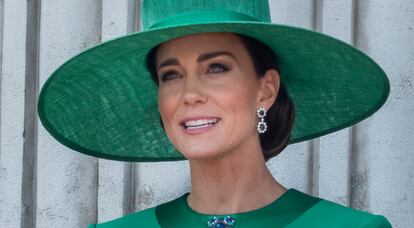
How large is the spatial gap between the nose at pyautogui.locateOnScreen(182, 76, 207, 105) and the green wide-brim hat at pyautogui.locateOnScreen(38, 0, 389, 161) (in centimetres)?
10

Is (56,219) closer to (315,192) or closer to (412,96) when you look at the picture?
(315,192)

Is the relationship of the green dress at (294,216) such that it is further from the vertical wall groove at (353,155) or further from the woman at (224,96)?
the vertical wall groove at (353,155)

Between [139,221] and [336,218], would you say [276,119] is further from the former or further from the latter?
[139,221]

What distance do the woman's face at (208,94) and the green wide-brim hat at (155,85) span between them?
0.18 feet

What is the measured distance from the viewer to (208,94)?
11.0ft

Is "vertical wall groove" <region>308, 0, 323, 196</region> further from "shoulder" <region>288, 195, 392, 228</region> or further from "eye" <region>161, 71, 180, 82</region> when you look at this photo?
"eye" <region>161, 71, 180, 82</region>

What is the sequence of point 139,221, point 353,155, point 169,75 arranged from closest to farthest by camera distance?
point 169,75 < point 139,221 < point 353,155

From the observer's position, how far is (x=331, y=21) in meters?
4.25

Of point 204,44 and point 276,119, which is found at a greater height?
point 204,44

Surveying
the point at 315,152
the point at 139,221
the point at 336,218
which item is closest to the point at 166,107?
the point at 139,221

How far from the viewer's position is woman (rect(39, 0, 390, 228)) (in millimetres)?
3355

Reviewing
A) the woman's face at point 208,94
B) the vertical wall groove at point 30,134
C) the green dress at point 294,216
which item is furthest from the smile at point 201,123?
the vertical wall groove at point 30,134

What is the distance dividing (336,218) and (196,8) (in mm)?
528

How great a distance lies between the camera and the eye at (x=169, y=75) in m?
3.44
